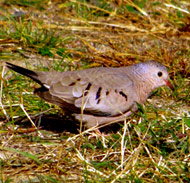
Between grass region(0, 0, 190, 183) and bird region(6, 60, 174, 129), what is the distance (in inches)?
5.5

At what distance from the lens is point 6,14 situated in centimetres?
567

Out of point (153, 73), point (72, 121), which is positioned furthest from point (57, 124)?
point (153, 73)

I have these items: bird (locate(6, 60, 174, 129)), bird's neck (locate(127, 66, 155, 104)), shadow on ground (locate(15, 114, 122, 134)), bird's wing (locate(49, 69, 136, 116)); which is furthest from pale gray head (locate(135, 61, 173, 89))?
shadow on ground (locate(15, 114, 122, 134))

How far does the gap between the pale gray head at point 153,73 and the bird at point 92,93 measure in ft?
0.63

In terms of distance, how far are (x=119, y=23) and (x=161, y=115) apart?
247 cm

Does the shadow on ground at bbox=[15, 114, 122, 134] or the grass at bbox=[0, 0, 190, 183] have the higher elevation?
the grass at bbox=[0, 0, 190, 183]

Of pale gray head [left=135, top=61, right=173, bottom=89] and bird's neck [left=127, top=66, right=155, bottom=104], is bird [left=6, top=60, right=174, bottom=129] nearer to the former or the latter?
bird's neck [left=127, top=66, right=155, bottom=104]

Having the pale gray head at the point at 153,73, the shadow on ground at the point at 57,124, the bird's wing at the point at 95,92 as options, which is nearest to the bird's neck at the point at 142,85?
→ the pale gray head at the point at 153,73

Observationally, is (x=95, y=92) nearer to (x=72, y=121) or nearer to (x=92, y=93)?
(x=92, y=93)

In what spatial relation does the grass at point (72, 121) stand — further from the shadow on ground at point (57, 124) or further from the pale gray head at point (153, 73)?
the pale gray head at point (153, 73)

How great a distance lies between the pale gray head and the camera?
4.02 meters

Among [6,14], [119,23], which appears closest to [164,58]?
[119,23]

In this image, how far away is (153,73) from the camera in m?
4.05

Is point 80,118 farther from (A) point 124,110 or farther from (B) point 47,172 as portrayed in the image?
(B) point 47,172
